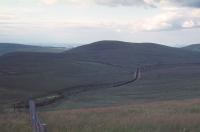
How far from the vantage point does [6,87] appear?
272ft

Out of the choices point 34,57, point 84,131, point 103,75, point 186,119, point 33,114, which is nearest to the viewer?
point 33,114

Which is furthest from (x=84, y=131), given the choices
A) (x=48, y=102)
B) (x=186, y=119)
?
(x=48, y=102)

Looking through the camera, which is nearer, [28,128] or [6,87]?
[28,128]

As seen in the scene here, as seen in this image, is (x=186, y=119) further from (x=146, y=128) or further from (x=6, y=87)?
(x=6, y=87)

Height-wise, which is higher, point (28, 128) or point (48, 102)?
point (28, 128)

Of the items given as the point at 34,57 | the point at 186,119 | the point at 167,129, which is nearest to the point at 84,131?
the point at 167,129

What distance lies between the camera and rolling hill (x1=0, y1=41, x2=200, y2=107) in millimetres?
65750

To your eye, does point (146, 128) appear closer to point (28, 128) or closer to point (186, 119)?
point (186, 119)

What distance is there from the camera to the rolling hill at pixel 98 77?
6575 centimetres

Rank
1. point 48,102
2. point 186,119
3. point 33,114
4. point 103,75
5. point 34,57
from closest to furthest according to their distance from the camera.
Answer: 1. point 33,114
2. point 186,119
3. point 48,102
4. point 103,75
5. point 34,57

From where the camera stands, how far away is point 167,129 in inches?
496

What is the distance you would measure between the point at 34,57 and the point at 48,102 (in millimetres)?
116419

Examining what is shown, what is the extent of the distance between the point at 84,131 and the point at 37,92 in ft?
219

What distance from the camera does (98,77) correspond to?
11169cm
